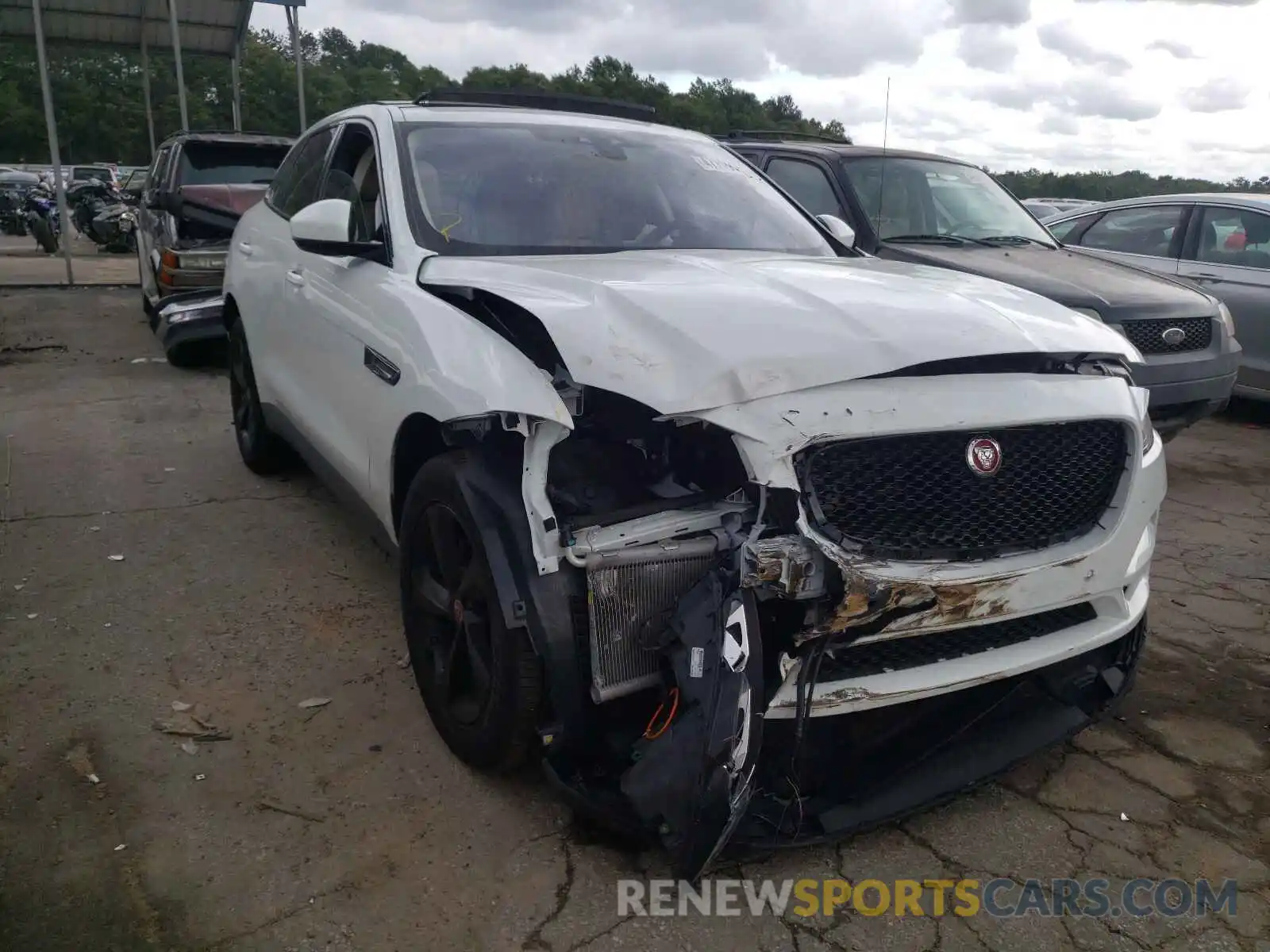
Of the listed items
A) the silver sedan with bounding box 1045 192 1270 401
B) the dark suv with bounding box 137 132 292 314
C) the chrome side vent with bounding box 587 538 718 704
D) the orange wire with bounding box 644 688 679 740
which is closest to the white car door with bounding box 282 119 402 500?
the chrome side vent with bounding box 587 538 718 704

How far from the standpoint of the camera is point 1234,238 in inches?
294

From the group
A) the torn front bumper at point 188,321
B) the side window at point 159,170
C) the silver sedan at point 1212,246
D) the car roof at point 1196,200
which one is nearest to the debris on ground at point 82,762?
the torn front bumper at point 188,321

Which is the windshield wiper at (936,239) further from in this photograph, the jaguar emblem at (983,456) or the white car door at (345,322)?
the jaguar emblem at (983,456)

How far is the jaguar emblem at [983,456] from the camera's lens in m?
2.41

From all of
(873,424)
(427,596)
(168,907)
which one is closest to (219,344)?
(427,596)

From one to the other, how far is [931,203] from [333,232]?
15.3 feet

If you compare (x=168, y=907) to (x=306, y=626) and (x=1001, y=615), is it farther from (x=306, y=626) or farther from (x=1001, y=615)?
(x=1001, y=615)

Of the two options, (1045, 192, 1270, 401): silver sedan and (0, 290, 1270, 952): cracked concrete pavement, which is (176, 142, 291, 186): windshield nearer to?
(0, 290, 1270, 952): cracked concrete pavement

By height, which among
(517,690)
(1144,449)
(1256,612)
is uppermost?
(1144,449)

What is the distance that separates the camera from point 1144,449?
278 centimetres

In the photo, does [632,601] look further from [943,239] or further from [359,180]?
[943,239]

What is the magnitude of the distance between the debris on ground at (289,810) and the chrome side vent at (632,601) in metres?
0.88

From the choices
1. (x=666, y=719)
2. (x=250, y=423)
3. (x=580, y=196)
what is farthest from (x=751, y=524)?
(x=250, y=423)

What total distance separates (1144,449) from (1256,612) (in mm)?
1918
